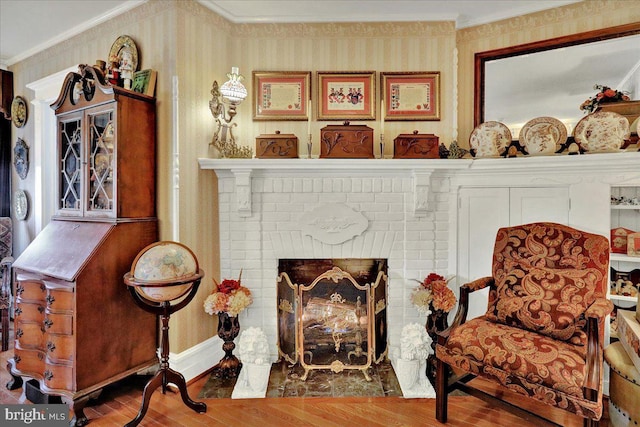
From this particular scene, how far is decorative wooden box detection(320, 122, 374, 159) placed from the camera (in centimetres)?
255

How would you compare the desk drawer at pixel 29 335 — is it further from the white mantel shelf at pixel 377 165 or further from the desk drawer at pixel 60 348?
the white mantel shelf at pixel 377 165

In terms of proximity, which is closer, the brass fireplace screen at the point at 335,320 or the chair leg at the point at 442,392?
the chair leg at the point at 442,392

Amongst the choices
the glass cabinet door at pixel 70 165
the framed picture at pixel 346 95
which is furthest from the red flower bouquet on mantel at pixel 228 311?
the framed picture at pixel 346 95

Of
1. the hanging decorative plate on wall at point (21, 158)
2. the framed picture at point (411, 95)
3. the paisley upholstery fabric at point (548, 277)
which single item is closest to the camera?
the paisley upholstery fabric at point (548, 277)

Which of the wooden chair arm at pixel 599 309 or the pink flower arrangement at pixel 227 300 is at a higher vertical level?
the wooden chair arm at pixel 599 309

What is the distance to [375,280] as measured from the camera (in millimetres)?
2672

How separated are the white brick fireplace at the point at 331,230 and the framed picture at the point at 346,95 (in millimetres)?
532

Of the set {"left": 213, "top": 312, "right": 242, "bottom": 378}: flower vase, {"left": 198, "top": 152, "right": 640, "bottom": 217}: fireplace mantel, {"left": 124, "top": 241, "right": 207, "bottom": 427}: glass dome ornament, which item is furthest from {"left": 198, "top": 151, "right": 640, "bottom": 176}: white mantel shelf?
{"left": 213, "top": 312, "right": 242, "bottom": 378}: flower vase

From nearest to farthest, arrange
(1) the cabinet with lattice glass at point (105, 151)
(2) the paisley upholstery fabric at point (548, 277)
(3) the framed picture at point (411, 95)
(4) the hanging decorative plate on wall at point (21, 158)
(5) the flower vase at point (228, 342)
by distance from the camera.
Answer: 1. (2) the paisley upholstery fabric at point (548, 277)
2. (1) the cabinet with lattice glass at point (105, 151)
3. (5) the flower vase at point (228, 342)
4. (3) the framed picture at point (411, 95)
5. (4) the hanging decorative plate on wall at point (21, 158)

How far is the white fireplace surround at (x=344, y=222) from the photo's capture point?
2.64m

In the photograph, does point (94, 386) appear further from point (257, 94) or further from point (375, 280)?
point (257, 94)

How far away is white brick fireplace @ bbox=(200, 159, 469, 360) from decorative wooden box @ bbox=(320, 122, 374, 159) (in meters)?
0.15

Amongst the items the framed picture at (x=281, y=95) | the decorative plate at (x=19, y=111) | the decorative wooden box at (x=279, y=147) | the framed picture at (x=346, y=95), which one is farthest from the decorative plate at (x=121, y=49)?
the decorative plate at (x=19, y=111)

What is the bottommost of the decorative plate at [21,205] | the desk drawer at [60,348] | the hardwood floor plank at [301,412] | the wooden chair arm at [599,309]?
the hardwood floor plank at [301,412]
